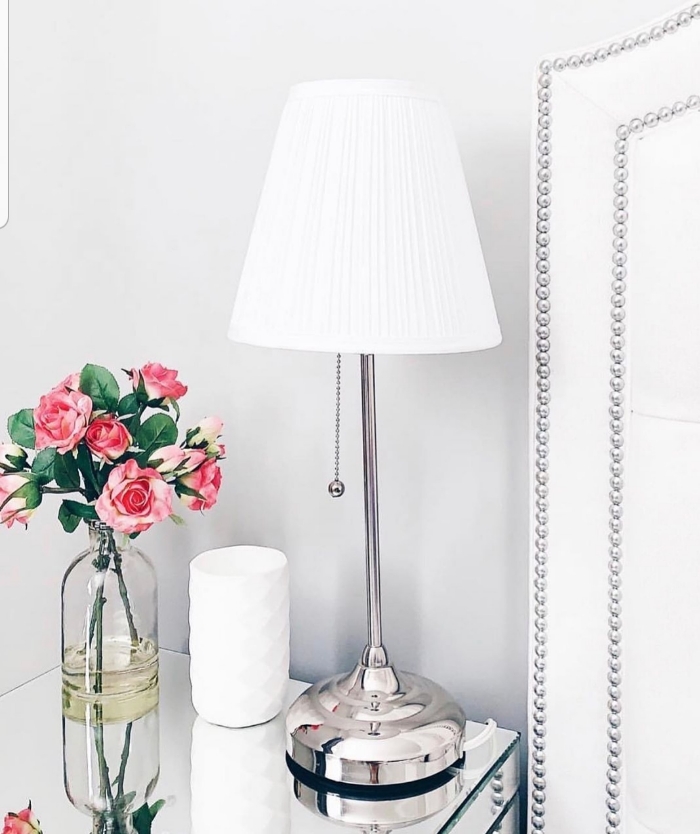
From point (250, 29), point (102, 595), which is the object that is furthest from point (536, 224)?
point (102, 595)

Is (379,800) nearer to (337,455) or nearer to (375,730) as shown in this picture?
(375,730)

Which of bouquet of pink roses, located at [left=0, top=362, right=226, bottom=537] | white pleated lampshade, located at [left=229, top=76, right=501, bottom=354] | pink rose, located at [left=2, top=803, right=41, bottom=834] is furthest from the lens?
bouquet of pink roses, located at [left=0, top=362, right=226, bottom=537]

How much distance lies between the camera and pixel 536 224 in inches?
40.1

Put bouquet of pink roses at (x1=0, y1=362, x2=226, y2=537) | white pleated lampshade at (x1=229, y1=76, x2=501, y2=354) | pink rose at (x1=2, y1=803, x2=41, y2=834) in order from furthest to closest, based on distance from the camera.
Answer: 1. bouquet of pink roses at (x1=0, y1=362, x2=226, y2=537)
2. pink rose at (x1=2, y1=803, x2=41, y2=834)
3. white pleated lampshade at (x1=229, y1=76, x2=501, y2=354)

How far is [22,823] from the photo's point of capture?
968 millimetres

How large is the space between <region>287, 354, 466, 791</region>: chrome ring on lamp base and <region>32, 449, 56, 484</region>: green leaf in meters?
0.35

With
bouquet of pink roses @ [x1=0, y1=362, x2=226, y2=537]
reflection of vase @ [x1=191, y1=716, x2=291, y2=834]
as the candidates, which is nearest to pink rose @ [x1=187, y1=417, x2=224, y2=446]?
bouquet of pink roses @ [x1=0, y1=362, x2=226, y2=537]

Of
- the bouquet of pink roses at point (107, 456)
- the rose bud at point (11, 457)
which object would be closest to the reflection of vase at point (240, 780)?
the bouquet of pink roses at point (107, 456)

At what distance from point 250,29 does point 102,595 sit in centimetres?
72

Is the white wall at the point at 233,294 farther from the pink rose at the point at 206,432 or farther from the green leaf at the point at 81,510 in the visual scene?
the green leaf at the point at 81,510

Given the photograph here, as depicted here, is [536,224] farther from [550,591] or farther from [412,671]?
[412,671]

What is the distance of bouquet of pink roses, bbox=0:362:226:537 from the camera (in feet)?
3.47

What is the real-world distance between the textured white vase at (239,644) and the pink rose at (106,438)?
0.18 meters

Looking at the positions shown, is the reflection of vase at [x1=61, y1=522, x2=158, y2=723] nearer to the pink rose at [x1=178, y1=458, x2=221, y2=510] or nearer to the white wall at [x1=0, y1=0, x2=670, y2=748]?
the pink rose at [x1=178, y1=458, x2=221, y2=510]
